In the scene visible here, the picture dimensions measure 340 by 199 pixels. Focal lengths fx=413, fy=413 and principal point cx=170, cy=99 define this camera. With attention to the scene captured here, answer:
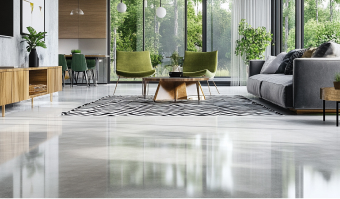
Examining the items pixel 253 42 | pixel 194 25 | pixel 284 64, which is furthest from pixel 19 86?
pixel 194 25

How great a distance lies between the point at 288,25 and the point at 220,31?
2.43 metres

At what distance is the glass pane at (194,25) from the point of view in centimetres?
1191

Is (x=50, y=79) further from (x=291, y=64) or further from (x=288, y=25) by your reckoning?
(x=288, y=25)

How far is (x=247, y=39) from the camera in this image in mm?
10664

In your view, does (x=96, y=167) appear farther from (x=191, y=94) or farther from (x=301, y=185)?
(x=191, y=94)

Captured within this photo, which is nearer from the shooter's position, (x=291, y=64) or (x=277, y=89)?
(x=277, y=89)

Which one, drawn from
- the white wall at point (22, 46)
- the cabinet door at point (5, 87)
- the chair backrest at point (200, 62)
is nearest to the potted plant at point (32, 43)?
the white wall at point (22, 46)

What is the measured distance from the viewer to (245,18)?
1143cm

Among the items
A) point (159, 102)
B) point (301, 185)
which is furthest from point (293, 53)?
point (301, 185)

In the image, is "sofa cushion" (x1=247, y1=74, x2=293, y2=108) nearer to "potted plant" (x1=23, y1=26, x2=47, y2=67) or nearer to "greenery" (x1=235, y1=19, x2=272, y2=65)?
"potted plant" (x1=23, y1=26, x2=47, y2=67)

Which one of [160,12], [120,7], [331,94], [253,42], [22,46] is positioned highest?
[120,7]

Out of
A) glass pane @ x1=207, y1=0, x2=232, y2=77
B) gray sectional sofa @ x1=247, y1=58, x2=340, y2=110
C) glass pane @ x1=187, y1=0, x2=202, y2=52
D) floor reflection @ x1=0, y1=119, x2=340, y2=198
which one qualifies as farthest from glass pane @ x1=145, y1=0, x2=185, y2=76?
floor reflection @ x1=0, y1=119, x2=340, y2=198

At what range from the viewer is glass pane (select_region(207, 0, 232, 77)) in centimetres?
1173

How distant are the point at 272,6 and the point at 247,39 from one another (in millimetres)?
1280
